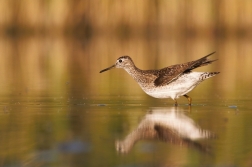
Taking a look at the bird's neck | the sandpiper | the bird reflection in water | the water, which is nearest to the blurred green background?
the water

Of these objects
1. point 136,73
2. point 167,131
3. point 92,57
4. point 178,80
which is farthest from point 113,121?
point 92,57

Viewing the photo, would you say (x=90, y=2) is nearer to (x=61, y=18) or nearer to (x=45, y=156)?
(x=61, y=18)

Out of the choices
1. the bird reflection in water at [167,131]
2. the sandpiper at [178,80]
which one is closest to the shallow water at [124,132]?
the bird reflection in water at [167,131]

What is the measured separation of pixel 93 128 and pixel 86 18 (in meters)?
23.6

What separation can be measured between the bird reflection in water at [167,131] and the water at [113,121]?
0.01 metres

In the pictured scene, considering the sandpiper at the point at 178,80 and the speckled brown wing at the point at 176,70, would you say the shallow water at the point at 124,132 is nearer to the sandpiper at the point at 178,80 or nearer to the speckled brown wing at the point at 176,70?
the sandpiper at the point at 178,80

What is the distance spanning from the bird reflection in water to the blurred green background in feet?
0.92

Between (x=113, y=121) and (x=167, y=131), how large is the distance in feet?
3.57

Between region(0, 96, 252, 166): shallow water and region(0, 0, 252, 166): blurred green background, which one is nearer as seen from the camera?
region(0, 96, 252, 166): shallow water

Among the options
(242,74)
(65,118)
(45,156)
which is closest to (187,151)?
(45,156)

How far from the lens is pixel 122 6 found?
98.2ft

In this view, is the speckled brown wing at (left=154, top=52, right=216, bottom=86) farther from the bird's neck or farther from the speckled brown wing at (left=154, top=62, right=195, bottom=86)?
the bird's neck

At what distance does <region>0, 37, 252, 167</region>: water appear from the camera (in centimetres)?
652

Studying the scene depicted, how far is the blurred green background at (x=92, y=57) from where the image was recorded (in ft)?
26.9
